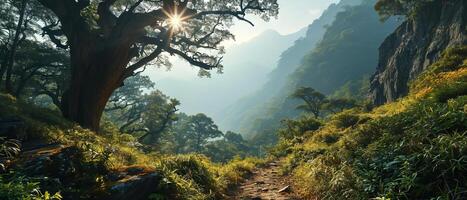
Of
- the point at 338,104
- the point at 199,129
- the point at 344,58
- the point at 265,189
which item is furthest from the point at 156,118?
the point at 344,58

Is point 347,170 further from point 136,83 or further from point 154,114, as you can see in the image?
point 136,83

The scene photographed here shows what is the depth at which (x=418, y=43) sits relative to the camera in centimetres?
2766

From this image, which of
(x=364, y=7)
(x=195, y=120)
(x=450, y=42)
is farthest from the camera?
(x=364, y=7)

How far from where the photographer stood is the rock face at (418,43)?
2169 centimetres

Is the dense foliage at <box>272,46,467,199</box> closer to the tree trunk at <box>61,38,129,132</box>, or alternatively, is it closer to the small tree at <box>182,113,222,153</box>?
the tree trunk at <box>61,38,129,132</box>

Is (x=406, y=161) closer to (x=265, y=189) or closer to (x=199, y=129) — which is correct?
(x=265, y=189)

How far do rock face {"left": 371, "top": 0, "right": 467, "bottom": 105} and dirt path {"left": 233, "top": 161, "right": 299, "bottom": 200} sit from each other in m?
12.3

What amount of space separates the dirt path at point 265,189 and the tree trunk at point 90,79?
7.77 meters

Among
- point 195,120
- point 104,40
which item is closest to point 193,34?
point 104,40

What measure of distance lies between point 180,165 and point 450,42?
18.4m

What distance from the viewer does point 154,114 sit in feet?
150

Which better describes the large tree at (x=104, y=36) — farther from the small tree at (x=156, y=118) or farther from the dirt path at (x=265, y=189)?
the small tree at (x=156, y=118)

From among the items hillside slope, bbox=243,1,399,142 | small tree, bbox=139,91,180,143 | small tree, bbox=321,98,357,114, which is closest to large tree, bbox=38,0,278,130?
small tree, bbox=139,91,180,143

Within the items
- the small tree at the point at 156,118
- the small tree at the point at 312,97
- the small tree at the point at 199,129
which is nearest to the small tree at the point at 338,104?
the small tree at the point at 312,97
